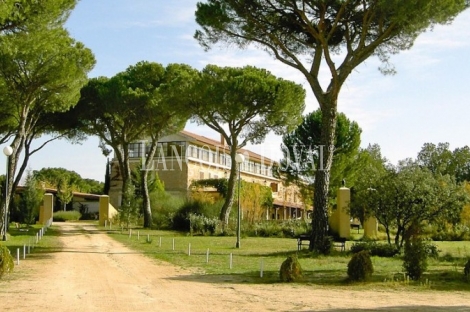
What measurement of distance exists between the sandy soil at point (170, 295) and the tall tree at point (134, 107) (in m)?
20.8

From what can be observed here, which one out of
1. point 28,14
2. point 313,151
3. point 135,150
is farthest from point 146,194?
point 28,14

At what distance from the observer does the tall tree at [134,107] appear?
115 feet

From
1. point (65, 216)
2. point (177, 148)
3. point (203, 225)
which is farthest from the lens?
point (177, 148)

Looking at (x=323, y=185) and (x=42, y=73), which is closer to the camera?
(x=323, y=185)

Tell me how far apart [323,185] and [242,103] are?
13659 mm

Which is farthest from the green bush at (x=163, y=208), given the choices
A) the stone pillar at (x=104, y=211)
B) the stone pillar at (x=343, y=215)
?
the stone pillar at (x=343, y=215)

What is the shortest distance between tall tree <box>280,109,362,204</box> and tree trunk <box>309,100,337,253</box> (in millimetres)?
19730

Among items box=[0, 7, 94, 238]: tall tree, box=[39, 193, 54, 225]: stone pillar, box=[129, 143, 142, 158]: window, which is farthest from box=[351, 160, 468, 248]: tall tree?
box=[129, 143, 142, 158]: window

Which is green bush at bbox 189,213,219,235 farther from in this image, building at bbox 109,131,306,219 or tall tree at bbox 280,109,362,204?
building at bbox 109,131,306,219

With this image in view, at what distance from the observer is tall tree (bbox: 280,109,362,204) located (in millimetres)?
41562

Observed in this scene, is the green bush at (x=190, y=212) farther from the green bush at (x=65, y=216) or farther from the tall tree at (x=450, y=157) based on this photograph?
the tall tree at (x=450, y=157)

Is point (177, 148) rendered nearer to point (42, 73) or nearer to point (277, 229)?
point (277, 229)

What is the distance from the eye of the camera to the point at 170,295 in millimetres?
10508

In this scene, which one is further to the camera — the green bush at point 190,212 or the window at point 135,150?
the window at point 135,150
